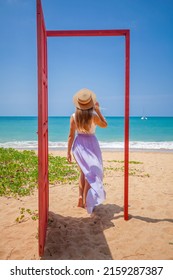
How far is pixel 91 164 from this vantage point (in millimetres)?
4105

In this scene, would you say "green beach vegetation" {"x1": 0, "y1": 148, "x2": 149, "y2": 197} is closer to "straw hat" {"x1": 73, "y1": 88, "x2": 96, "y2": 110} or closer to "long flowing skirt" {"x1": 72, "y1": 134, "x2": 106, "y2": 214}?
"long flowing skirt" {"x1": 72, "y1": 134, "x2": 106, "y2": 214}

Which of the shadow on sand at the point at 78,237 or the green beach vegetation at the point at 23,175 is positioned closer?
the shadow on sand at the point at 78,237

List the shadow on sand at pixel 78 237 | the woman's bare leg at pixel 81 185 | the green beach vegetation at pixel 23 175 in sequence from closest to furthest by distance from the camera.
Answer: the shadow on sand at pixel 78 237
the woman's bare leg at pixel 81 185
the green beach vegetation at pixel 23 175

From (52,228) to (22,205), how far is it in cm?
120

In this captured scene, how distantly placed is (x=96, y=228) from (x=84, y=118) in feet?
5.26

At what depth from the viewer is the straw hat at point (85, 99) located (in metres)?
3.98

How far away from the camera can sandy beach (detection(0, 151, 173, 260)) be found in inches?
125

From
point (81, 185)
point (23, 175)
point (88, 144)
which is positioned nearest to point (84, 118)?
point (88, 144)

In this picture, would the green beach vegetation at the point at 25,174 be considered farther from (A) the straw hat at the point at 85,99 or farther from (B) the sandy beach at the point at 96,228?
(A) the straw hat at the point at 85,99

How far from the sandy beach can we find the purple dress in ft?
1.41

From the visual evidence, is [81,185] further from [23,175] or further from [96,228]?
[23,175]

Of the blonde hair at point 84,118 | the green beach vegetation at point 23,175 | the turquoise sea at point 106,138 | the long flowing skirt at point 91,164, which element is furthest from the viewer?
the turquoise sea at point 106,138

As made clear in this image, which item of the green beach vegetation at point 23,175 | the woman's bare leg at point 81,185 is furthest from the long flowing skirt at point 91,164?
the green beach vegetation at point 23,175

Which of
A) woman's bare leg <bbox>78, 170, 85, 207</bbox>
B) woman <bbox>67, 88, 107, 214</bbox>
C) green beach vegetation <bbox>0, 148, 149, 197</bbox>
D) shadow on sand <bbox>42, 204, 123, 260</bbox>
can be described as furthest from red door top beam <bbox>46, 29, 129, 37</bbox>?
green beach vegetation <bbox>0, 148, 149, 197</bbox>
